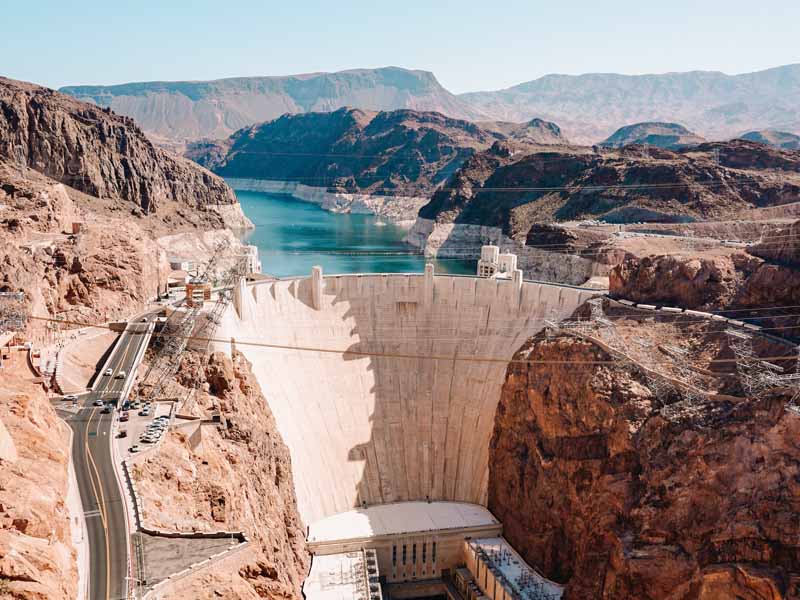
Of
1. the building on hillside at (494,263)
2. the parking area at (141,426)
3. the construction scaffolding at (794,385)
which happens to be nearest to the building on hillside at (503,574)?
the construction scaffolding at (794,385)

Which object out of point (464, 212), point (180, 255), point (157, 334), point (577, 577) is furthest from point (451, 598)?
point (464, 212)

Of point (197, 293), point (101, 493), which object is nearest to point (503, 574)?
point (101, 493)

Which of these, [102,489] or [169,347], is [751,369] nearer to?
[169,347]

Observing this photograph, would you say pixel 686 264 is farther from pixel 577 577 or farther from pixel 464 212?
pixel 464 212

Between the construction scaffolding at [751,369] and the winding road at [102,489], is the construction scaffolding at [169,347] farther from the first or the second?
the construction scaffolding at [751,369]

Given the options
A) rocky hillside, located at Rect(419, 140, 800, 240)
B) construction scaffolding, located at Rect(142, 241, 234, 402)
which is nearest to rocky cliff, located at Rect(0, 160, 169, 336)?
→ construction scaffolding, located at Rect(142, 241, 234, 402)

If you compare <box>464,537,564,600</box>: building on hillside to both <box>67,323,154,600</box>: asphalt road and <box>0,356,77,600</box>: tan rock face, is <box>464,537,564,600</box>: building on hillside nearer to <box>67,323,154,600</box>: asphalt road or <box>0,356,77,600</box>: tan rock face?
<box>67,323,154,600</box>: asphalt road

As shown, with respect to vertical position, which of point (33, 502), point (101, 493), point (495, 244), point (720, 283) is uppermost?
point (720, 283)
